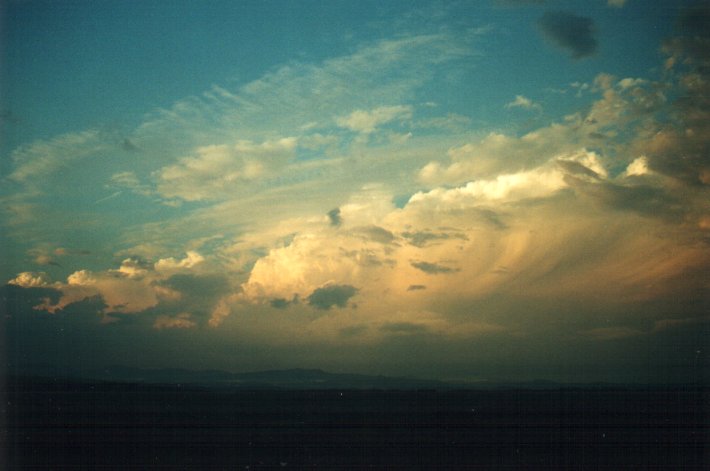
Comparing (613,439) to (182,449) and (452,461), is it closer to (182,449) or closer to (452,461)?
(452,461)

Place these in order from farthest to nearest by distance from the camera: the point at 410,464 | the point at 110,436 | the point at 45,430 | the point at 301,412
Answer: the point at 301,412 → the point at 45,430 → the point at 110,436 → the point at 410,464

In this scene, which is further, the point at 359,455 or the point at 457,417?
the point at 457,417

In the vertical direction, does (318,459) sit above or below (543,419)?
above

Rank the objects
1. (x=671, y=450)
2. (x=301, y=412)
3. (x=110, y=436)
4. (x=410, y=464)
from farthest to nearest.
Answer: (x=301, y=412) → (x=110, y=436) → (x=671, y=450) → (x=410, y=464)

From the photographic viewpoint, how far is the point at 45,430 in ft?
68.2

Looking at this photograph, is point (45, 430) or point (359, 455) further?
point (45, 430)

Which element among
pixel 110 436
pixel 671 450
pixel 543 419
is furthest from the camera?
pixel 543 419

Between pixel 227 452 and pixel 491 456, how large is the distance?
26.6 ft

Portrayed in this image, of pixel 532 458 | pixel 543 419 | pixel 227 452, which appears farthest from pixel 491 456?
pixel 543 419

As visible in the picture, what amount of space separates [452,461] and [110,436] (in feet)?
41.8

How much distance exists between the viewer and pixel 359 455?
15.8 m

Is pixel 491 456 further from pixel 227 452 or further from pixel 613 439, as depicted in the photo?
pixel 227 452

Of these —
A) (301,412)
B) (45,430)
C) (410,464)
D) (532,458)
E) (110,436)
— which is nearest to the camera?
(410,464)

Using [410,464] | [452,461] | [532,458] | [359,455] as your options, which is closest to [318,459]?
[359,455]
